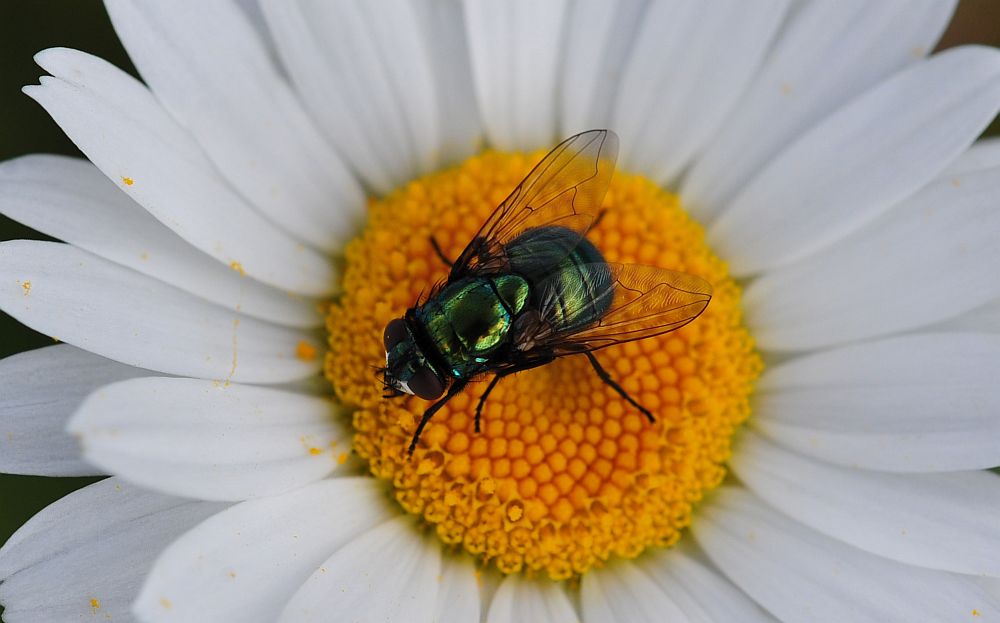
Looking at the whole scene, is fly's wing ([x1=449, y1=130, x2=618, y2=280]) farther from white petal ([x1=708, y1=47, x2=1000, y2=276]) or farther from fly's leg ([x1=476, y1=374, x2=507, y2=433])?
white petal ([x1=708, y1=47, x2=1000, y2=276])

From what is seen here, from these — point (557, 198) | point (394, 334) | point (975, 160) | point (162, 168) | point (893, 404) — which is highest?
point (162, 168)

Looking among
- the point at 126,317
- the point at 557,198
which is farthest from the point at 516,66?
the point at 126,317

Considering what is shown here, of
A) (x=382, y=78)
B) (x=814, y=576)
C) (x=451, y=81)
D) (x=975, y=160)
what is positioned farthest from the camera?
(x=451, y=81)

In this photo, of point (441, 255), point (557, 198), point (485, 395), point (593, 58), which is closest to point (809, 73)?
point (593, 58)

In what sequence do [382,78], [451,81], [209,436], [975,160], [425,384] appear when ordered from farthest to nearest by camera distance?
[451,81]
[382,78]
[975,160]
[425,384]
[209,436]

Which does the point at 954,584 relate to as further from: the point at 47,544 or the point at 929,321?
the point at 47,544

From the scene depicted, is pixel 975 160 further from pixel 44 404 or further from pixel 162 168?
pixel 44 404

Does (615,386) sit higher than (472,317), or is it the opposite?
(472,317)

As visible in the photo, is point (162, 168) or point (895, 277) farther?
point (895, 277)
